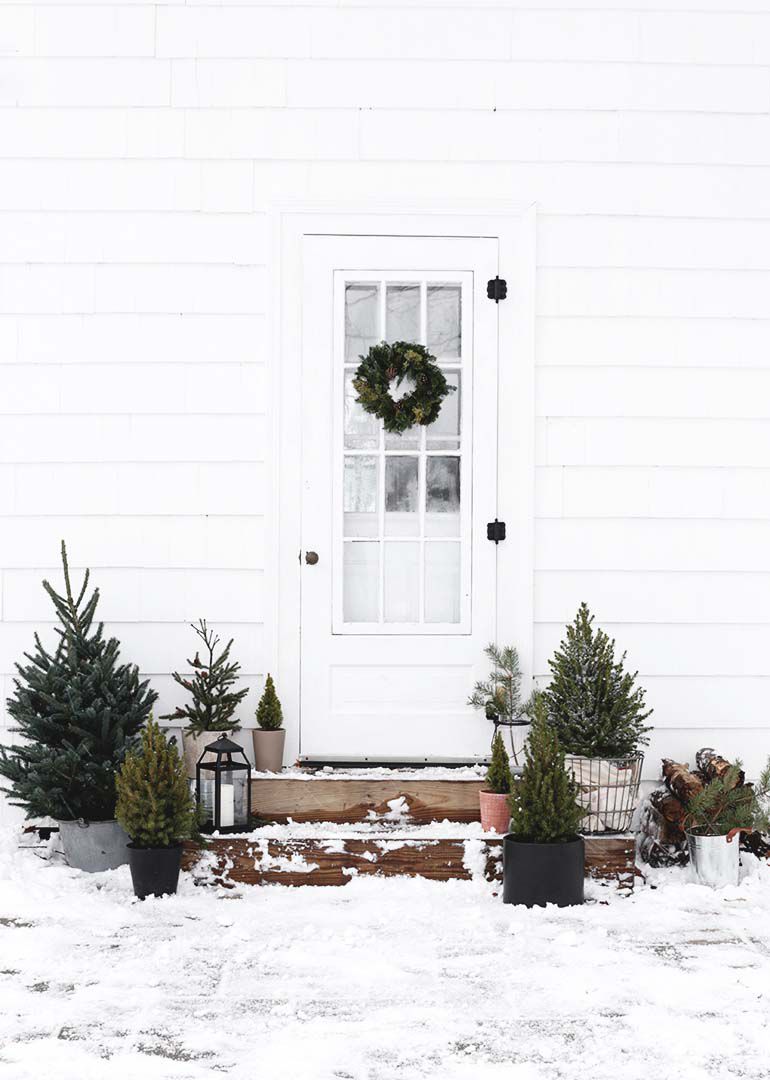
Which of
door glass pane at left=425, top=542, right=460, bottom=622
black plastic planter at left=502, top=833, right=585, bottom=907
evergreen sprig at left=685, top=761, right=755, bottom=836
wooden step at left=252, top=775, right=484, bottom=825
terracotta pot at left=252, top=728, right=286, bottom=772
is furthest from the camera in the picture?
door glass pane at left=425, top=542, right=460, bottom=622

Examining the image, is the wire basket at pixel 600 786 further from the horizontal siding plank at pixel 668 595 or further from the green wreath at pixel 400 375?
the green wreath at pixel 400 375

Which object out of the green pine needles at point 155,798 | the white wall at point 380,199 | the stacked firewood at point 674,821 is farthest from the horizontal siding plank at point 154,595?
the stacked firewood at point 674,821

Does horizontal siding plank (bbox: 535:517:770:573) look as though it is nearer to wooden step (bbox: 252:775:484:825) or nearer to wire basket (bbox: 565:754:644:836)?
wire basket (bbox: 565:754:644:836)

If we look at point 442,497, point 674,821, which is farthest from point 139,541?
Result: point 674,821

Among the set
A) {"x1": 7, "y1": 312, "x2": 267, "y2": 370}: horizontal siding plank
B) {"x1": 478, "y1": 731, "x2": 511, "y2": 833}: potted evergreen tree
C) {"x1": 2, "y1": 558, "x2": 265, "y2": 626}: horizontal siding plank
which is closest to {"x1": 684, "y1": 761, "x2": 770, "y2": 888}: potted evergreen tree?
{"x1": 478, "y1": 731, "x2": 511, "y2": 833}: potted evergreen tree

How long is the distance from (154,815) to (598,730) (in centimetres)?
165

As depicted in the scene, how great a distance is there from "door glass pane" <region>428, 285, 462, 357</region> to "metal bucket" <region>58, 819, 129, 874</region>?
2.35 metres

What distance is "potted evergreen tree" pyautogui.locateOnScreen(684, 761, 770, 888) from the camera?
4.39m

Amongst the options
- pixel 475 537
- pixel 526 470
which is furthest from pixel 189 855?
pixel 526 470

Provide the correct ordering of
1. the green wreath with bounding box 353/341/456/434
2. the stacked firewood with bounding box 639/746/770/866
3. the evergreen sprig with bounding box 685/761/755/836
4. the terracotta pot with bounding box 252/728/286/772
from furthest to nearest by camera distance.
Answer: the green wreath with bounding box 353/341/456/434 < the terracotta pot with bounding box 252/728/286/772 < the stacked firewood with bounding box 639/746/770/866 < the evergreen sprig with bounding box 685/761/755/836

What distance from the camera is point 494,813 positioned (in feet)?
14.8

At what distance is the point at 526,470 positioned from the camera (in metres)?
5.04

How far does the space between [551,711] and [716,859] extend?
0.80 metres

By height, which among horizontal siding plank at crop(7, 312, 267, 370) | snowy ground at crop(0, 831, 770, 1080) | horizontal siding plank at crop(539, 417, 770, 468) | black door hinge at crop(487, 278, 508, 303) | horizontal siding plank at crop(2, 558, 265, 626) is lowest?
snowy ground at crop(0, 831, 770, 1080)
